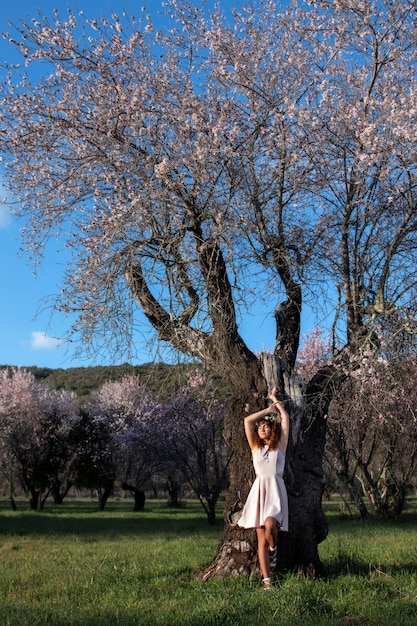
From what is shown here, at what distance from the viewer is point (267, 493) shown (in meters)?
6.33

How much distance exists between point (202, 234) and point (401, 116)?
2870 millimetres

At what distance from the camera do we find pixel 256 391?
7.46m

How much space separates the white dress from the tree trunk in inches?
19.5

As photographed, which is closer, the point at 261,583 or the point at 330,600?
the point at 330,600

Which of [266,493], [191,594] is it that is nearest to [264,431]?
[266,493]

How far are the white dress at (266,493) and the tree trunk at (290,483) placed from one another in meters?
0.50

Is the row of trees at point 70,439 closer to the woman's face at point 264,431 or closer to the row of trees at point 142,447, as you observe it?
the row of trees at point 142,447

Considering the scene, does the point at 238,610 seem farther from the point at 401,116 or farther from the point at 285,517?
the point at 401,116

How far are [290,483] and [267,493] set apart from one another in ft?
2.72

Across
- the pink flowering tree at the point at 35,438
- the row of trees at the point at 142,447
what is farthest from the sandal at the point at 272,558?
the pink flowering tree at the point at 35,438

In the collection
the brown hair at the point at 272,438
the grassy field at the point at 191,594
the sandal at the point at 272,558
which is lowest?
the grassy field at the point at 191,594

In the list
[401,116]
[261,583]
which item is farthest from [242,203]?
[261,583]

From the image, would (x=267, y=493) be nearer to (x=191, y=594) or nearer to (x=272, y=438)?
(x=272, y=438)

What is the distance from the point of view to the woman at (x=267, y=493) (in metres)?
6.21
